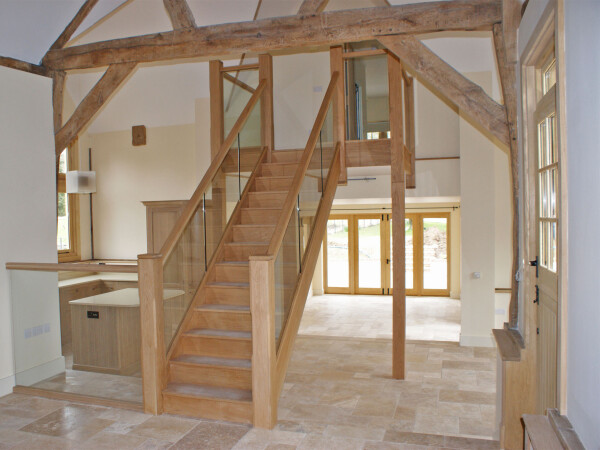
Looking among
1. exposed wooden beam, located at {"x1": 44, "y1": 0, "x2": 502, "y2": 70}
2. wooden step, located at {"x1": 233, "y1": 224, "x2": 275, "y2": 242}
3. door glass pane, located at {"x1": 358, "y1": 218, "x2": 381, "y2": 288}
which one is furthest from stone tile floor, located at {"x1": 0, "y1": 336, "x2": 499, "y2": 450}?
door glass pane, located at {"x1": 358, "y1": 218, "x2": 381, "y2": 288}

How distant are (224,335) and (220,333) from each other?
8cm

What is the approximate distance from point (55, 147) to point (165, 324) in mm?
2463

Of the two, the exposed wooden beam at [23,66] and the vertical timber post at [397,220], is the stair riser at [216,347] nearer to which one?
the vertical timber post at [397,220]

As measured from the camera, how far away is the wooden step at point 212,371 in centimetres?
412

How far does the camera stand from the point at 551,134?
3.27 m

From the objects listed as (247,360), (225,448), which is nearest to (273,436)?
(225,448)

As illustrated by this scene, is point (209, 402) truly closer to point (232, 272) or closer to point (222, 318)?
point (222, 318)

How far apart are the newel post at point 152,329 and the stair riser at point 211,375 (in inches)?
6.3

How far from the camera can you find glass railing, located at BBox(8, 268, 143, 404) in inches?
168

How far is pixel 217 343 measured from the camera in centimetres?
441

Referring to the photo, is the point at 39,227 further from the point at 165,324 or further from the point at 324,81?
the point at 324,81

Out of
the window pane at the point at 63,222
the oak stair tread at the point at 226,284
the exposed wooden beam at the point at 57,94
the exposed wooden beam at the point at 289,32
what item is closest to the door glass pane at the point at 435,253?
the window pane at the point at 63,222

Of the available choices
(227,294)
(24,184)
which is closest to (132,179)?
(24,184)

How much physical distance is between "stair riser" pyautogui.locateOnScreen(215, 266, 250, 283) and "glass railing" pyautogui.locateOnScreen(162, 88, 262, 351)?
153 millimetres
